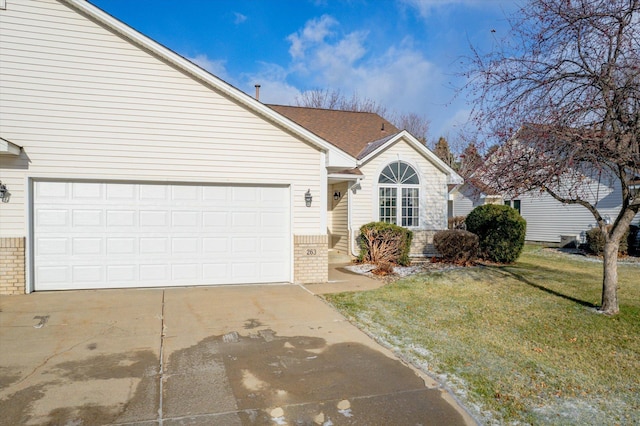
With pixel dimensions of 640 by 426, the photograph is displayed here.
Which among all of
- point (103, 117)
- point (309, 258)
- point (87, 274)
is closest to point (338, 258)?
point (309, 258)

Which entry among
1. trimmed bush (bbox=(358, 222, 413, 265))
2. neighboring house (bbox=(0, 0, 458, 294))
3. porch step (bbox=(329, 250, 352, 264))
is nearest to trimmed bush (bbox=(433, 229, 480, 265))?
trimmed bush (bbox=(358, 222, 413, 265))

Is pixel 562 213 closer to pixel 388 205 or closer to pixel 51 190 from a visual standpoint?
pixel 388 205

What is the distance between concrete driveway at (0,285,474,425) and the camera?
12.7 ft

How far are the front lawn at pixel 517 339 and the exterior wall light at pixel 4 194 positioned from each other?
21.8ft

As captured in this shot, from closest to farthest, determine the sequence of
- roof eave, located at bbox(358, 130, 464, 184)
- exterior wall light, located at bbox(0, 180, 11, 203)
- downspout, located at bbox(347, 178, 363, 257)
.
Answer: exterior wall light, located at bbox(0, 180, 11, 203), downspout, located at bbox(347, 178, 363, 257), roof eave, located at bbox(358, 130, 464, 184)

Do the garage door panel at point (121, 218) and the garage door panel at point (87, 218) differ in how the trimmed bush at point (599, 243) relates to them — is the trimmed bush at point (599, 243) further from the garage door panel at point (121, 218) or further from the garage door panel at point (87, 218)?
the garage door panel at point (87, 218)

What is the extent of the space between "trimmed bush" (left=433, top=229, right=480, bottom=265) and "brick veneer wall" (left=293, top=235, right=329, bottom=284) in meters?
5.13

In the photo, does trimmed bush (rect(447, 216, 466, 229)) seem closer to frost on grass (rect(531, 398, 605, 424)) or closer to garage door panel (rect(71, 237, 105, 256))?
garage door panel (rect(71, 237, 105, 256))

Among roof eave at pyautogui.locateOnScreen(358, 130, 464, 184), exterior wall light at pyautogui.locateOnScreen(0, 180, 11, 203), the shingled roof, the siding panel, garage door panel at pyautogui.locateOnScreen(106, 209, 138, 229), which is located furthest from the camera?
the shingled roof

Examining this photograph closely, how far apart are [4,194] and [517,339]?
946 cm

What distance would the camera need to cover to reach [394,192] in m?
15.6

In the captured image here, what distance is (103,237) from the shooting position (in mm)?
8828

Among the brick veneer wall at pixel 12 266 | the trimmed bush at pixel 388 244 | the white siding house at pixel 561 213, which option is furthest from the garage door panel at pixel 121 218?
the white siding house at pixel 561 213

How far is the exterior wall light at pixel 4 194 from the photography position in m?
8.20
